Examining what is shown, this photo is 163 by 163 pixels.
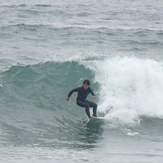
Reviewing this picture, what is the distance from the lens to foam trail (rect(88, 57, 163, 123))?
71.1 feet

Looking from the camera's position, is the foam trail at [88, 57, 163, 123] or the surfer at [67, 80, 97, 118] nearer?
the surfer at [67, 80, 97, 118]

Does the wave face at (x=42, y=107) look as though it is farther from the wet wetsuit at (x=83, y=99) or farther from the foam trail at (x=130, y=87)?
the foam trail at (x=130, y=87)

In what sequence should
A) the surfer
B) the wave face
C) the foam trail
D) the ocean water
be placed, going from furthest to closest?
the foam trail → the surfer → the wave face → the ocean water

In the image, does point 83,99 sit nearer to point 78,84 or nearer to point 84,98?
point 84,98

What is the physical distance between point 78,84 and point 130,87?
1.89m

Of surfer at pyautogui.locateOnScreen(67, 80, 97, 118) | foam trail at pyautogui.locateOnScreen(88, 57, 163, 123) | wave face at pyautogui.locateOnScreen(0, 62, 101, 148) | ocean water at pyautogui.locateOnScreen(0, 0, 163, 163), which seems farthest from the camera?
foam trail at pyautogui.locateOnScreen(88, 57, 163, 123)

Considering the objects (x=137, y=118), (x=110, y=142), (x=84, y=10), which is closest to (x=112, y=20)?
(x=84, y=10)

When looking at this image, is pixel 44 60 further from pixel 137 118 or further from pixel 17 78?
pixel 137 118

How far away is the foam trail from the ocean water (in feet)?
0.11

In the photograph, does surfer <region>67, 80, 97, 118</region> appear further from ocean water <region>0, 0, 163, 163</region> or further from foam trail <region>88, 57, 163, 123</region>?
foam trail <region>88, 57, 163, 123</region>

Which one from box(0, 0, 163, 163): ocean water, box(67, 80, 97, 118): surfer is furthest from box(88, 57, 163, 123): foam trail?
box(67, 80, 97, 118): surfer

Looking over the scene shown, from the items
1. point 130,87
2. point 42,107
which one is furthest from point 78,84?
point 42,107

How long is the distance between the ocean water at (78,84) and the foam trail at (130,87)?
3cm

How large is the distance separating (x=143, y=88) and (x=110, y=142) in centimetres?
525
